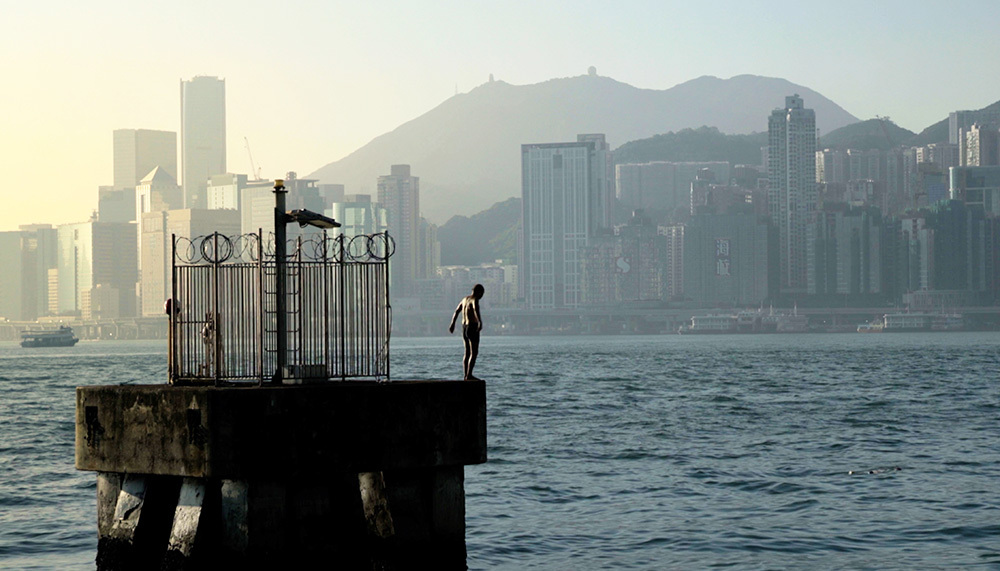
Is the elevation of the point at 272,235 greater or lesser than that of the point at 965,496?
greater

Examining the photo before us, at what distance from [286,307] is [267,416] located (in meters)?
2.04

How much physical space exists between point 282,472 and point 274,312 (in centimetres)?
225

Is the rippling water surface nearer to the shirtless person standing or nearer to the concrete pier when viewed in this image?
the shirtless person standing

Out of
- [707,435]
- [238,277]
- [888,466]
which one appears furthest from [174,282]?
[707,435]

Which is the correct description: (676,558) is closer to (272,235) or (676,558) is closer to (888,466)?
(272,235)

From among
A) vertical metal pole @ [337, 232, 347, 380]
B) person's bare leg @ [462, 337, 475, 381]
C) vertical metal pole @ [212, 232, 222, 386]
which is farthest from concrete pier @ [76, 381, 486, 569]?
person's bare leg @ [462, 337, 475, 381]

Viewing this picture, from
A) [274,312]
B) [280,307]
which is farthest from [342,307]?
[274,312]

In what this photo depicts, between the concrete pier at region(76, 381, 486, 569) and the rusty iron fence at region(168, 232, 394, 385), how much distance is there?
3.61 feet

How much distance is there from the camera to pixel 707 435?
39562 mm

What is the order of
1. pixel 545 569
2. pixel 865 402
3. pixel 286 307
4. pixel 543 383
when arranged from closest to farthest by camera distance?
pixel 286 307 → pixel 545 569 → pixel 865 402 → pixel 543 383

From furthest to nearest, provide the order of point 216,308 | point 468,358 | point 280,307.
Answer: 1. point 468,358
2. point 216,308
3. point 280,307

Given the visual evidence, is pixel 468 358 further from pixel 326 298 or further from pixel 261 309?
pixel 261 309

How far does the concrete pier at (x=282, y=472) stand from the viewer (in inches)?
519

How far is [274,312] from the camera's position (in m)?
14.9
